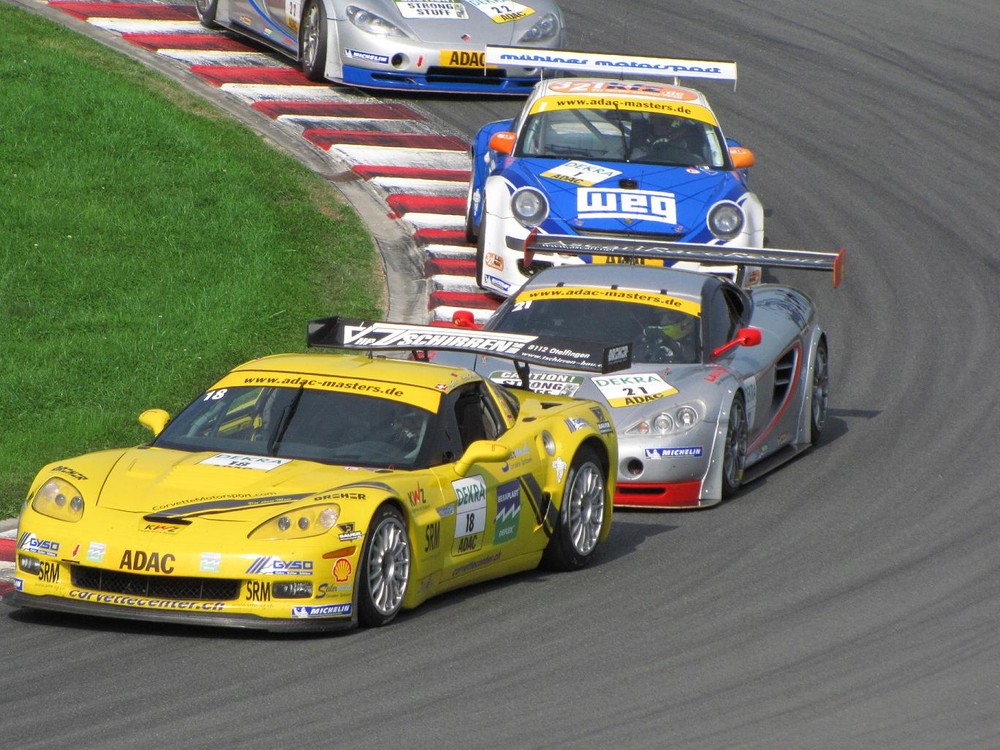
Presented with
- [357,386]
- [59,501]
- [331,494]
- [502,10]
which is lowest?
[59,501]

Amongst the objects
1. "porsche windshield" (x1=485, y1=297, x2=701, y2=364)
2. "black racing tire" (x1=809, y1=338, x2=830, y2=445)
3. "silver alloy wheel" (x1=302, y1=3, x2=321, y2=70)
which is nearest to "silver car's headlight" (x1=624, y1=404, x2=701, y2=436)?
"porsche windshield" (x1=485, y1=297, x2=701, y2=364)

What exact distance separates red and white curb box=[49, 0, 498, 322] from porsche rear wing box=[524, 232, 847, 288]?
2138 millimetres

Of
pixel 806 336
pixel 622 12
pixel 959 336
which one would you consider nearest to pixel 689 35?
pixel 622 12

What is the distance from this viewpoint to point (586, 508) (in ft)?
32.1

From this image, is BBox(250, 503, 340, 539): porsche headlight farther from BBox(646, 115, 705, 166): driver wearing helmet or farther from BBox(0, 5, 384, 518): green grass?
BBox(646, 115, 705, 166): driver wearing helmet

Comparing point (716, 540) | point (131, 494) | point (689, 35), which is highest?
point (689, 35)

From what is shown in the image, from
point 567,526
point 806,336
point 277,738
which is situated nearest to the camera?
point 277,738

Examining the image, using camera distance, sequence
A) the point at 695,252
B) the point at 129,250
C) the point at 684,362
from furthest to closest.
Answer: the point at 129,250 → the point at 695,252 → the point at 684,362

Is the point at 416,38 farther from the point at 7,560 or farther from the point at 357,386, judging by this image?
the point at 7,560

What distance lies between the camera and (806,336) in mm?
13016

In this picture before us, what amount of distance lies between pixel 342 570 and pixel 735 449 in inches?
168

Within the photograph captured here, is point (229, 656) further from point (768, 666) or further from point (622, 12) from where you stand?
point (622, 12)

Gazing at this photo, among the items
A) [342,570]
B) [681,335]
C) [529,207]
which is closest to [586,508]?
[342,570]

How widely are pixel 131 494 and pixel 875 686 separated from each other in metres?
3.23
